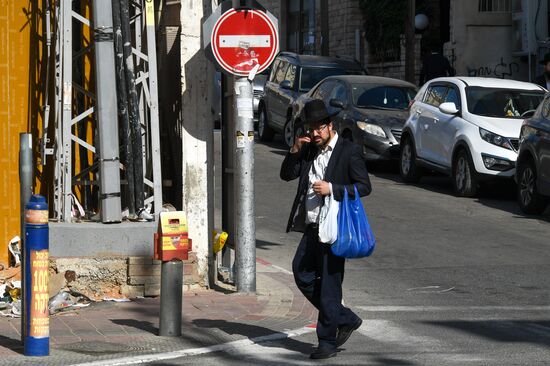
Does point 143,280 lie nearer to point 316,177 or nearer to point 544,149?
point 316,177

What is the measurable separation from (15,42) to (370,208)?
299 inches

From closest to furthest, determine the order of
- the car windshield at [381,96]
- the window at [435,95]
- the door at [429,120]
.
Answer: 1. the door at [429,120]
2. the window at [435,95]
3. the car windshield at [381,96]

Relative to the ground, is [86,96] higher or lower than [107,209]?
higher

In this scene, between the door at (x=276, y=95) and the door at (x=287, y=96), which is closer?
the door at (x=287, y=96)

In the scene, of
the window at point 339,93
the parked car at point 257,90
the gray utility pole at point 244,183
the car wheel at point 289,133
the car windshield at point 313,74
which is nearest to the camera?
the gray utility pole at point 244,183

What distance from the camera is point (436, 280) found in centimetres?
1257

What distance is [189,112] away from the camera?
11633 mm

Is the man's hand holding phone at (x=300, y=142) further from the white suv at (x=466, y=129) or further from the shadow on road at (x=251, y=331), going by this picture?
the white suv at (x=466, y=129)

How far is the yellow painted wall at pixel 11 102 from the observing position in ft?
37.8

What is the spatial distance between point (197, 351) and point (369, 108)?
14195 millimetres

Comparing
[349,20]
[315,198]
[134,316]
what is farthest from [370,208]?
[349,20]

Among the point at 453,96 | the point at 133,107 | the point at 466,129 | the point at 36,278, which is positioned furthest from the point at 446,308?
the point at 453,96

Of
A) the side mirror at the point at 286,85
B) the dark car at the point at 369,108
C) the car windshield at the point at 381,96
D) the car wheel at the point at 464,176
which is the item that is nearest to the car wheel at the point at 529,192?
the car wheel at the point at 464,176

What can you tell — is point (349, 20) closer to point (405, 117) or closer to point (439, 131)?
point (405, 117)
